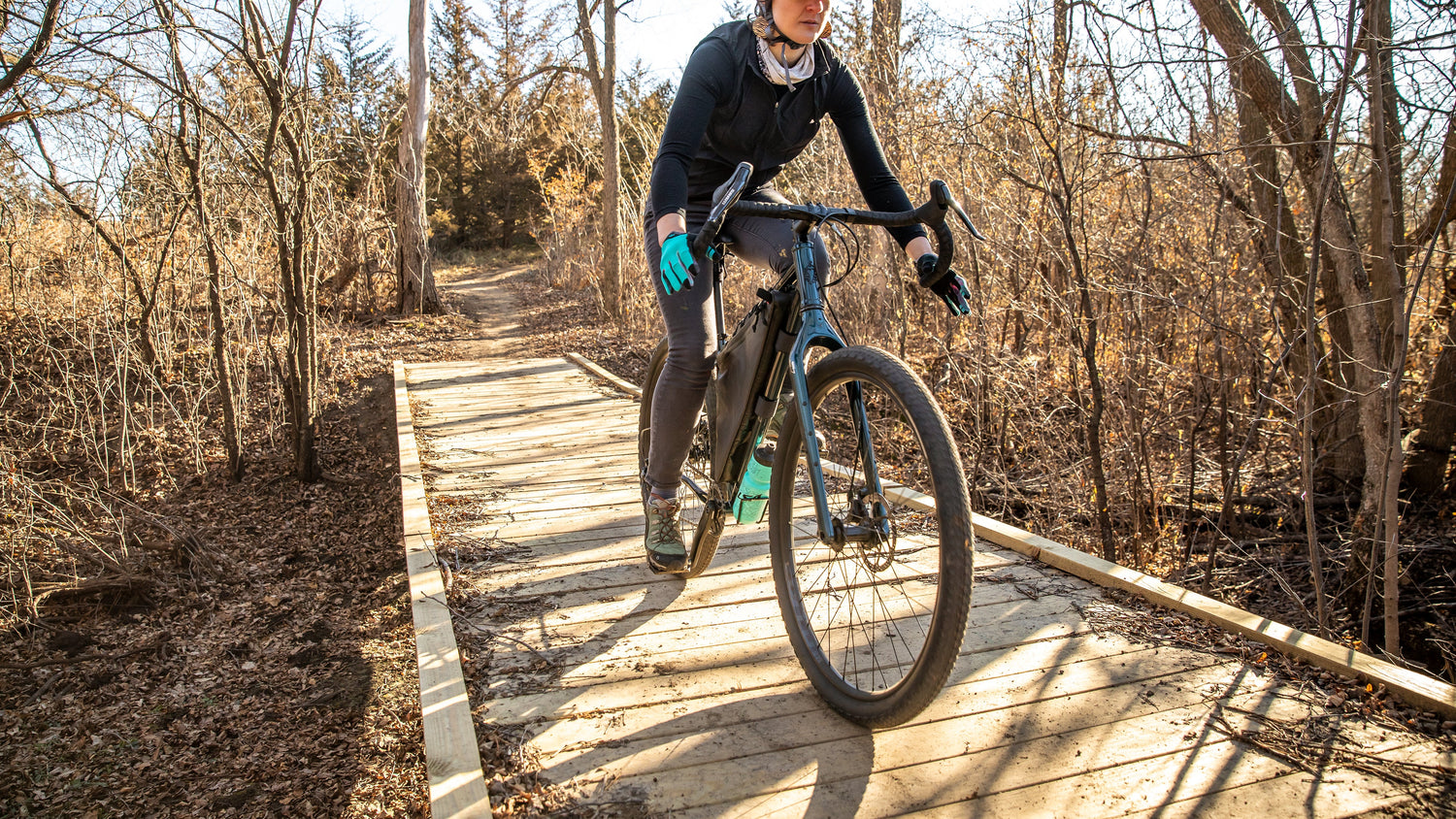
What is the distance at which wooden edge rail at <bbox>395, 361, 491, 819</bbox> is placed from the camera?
1.75 meters

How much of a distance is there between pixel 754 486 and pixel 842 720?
694mm

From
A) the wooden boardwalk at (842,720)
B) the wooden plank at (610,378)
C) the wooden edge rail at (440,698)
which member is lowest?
the wooden boardwalk at (842,720)

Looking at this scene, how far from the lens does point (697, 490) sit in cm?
273

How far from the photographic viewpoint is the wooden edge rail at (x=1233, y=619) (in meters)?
2.05

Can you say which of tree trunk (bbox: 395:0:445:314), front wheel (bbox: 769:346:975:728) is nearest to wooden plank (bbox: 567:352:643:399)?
front wheel (bbox: 769:346:975:728)

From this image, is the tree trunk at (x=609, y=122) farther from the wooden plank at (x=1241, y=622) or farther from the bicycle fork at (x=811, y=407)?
the bicycle fork at (x=811, y=407)

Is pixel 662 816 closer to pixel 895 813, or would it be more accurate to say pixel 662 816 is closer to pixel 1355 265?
pixel 895 813

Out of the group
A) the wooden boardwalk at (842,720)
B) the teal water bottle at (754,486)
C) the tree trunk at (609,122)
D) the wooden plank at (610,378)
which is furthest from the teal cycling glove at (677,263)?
the tree trunk at (609,122)

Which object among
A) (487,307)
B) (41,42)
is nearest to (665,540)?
(41,42)

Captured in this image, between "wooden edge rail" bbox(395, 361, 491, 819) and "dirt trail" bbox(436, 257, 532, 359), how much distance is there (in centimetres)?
675

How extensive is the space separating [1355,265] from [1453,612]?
5.10ft

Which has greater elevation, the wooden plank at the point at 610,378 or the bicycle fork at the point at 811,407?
the bicycle fork at the point at 811,407

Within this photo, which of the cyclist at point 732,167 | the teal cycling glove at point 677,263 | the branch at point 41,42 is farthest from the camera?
the branch at point 41,42

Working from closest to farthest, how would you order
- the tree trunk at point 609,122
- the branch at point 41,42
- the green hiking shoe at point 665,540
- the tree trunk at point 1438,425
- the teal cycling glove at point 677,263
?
the teal cycling glove at point 677,263
the green hiking shoe at point 665,540
the branch at point 41,42
the tree trunk at point 1438,425
the tree trunk at point 609,122
